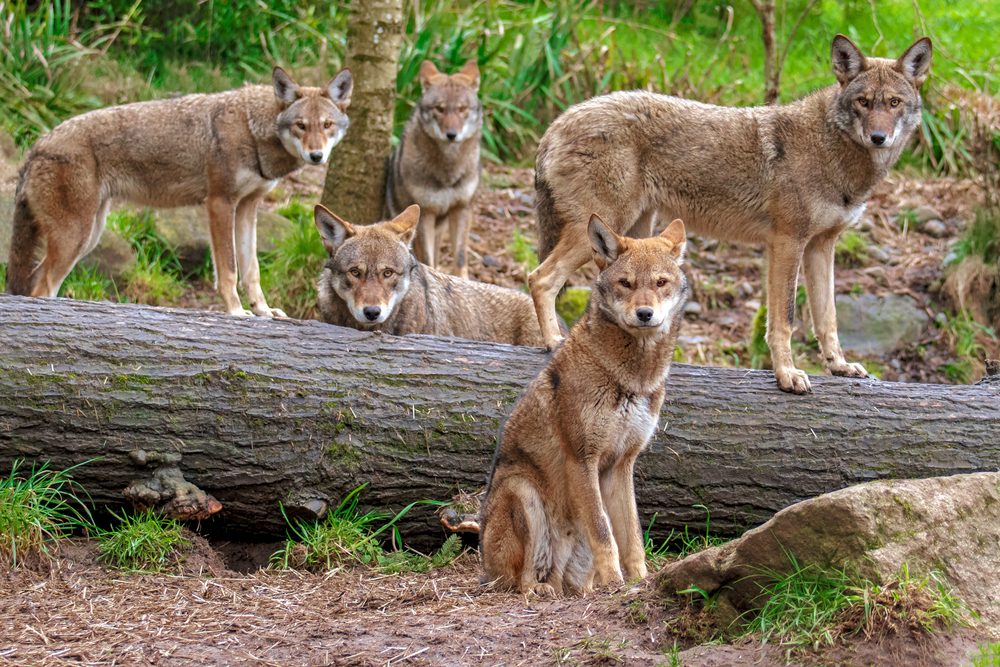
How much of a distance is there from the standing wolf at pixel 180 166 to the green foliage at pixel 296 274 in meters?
0.80

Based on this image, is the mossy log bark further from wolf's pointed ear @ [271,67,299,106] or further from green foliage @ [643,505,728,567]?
wolf's pointed ear @ [271,67,299,106]

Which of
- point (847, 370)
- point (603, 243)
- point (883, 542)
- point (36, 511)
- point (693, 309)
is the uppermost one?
point (603, 243)

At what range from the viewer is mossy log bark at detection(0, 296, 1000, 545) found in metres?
5.72

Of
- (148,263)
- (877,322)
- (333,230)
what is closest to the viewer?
(333,230)

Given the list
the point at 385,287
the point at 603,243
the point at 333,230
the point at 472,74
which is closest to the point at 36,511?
the point at 385,287

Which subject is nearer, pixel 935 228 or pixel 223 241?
pixel 223 241

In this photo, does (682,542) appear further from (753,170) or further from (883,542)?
(753,170)

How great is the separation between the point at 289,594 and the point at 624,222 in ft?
10.1

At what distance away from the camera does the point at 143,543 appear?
18.4ft

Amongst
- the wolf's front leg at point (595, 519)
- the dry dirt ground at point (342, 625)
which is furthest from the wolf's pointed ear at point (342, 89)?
the wolf's front leg at point (595, 519)

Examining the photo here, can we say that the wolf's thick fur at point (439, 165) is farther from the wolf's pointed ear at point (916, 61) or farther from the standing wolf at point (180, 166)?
the wolf's pointed ear at point (916, 61)

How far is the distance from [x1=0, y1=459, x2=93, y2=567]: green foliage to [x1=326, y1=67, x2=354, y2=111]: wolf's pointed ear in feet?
14.5

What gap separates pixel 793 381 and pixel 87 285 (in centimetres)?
606

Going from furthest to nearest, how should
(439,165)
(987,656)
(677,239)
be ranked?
(439,165)
(677,239)
(987,656)
